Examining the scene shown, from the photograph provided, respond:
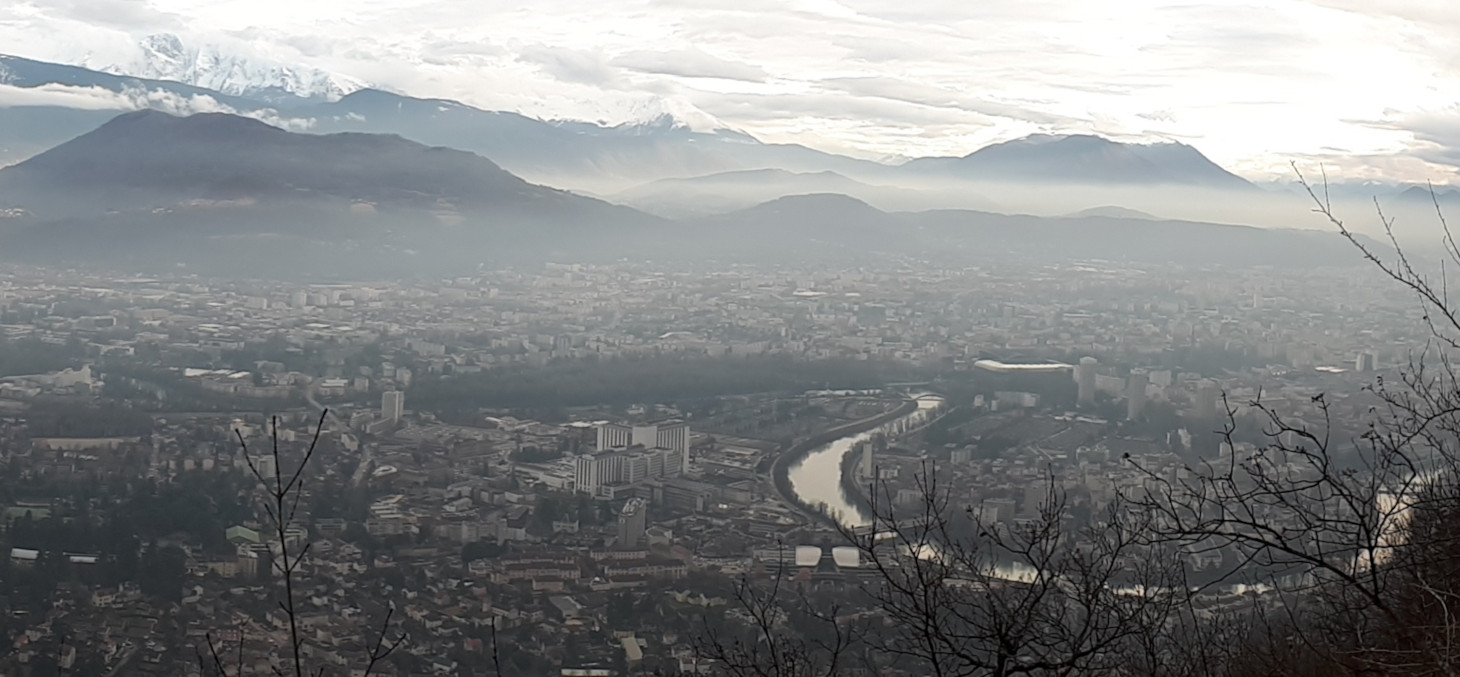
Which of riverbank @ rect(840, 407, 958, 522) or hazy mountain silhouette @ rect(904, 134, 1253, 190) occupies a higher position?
hazy mountain silhouette @ rect(904, 134, 1253, 190)

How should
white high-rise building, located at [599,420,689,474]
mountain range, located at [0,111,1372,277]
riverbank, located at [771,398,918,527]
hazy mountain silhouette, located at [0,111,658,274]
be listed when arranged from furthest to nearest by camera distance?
1. hazy mountain silhouette, located at [0,111,658,274]
2. mountain range, located at [0,111,1372,277]
3. white high-rise building, located at [599,420,689,474]
4. riverbank, located at [771,398,918,527]

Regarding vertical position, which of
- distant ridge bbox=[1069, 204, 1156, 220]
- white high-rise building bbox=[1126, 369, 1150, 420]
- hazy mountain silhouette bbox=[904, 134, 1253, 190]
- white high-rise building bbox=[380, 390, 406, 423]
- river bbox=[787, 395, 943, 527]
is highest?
hazy mountain silhouette bbox=[904, 134, 1253, 190]

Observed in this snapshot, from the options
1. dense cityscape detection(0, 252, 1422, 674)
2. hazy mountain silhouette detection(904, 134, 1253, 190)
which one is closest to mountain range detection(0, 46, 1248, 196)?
hazy mountain silhouette detection(904, 134, 1253, 190)

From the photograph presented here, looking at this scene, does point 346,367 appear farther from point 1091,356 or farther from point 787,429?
point 1091,356

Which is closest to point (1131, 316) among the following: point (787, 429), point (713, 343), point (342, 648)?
point (713, 343)

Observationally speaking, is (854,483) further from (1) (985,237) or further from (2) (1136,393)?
(1) (985,237)

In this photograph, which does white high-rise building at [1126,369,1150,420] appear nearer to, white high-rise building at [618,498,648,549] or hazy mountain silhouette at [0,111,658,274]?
white high-rise building at [618,498,648,549]

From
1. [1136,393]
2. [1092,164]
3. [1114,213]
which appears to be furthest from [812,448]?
[1092,164]
